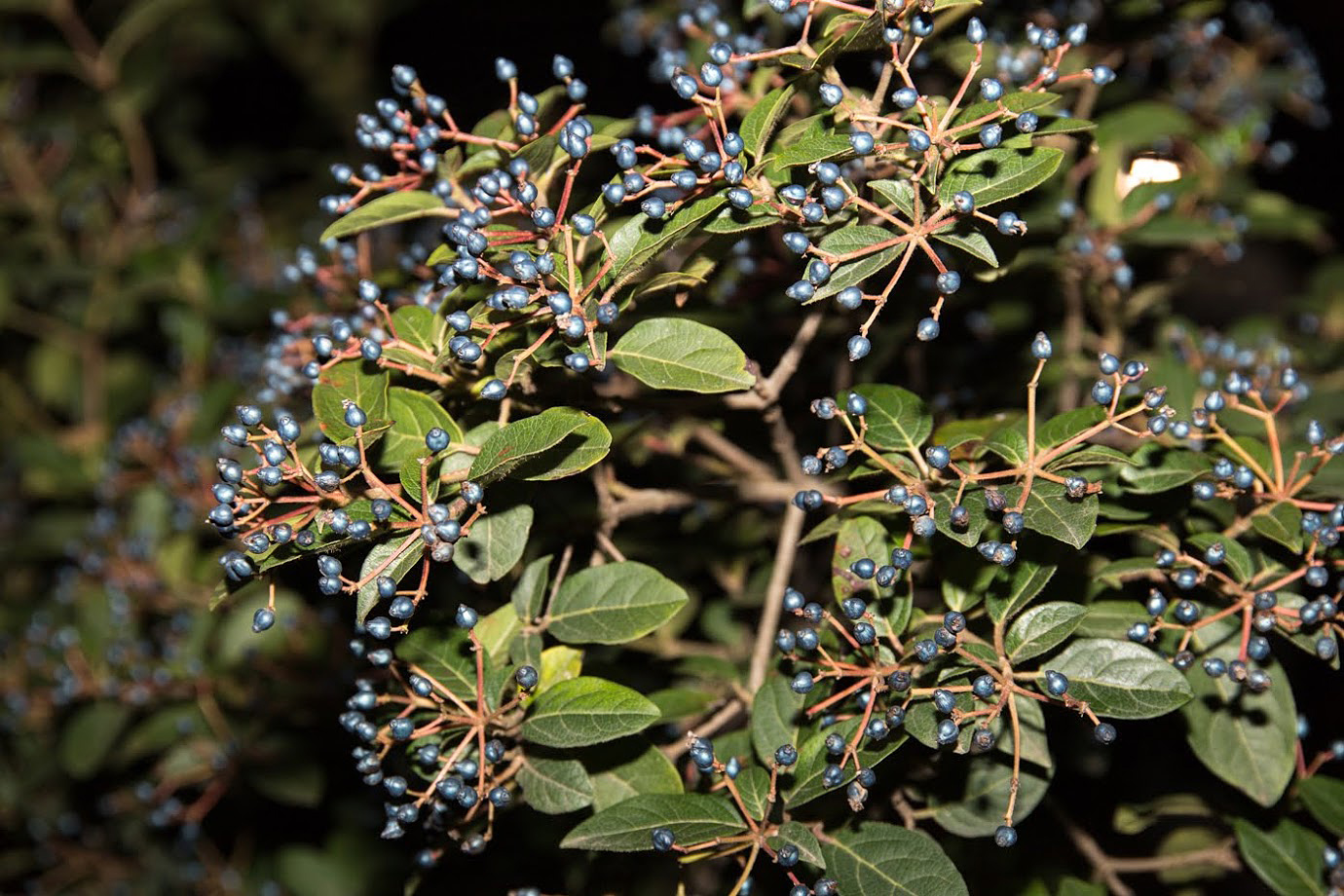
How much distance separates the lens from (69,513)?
8.83 feet

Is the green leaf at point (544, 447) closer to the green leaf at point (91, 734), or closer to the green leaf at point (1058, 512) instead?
the green leaf at point (1058, 512)

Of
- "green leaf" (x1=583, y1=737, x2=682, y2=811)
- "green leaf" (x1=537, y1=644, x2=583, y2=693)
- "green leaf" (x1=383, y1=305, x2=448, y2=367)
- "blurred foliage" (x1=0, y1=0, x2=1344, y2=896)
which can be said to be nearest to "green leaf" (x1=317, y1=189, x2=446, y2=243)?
"green leaf" (x1=383, y1=305, x2=448, y2=367)

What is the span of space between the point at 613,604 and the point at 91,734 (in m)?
1.38

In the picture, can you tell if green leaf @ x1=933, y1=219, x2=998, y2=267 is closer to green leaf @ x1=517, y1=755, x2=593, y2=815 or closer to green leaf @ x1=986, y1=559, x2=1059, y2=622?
green leaf @ x1=986, y1=559, x2=1059, y2=622

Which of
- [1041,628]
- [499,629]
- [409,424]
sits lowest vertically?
[1041,628]

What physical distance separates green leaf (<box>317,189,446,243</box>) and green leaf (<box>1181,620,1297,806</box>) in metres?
1.00

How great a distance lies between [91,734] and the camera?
2062 millimetres

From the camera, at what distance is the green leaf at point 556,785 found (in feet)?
3.77

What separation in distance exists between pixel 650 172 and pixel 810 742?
62 centimetres

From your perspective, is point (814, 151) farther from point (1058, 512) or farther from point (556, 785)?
point (556, 785)

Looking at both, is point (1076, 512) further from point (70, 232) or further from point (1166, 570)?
point (70, 232)

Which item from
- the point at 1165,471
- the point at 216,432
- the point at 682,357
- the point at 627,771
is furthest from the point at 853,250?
the point at 216,432

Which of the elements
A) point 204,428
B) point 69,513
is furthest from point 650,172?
point 69,513

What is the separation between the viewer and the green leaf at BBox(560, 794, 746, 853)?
3.54ft
